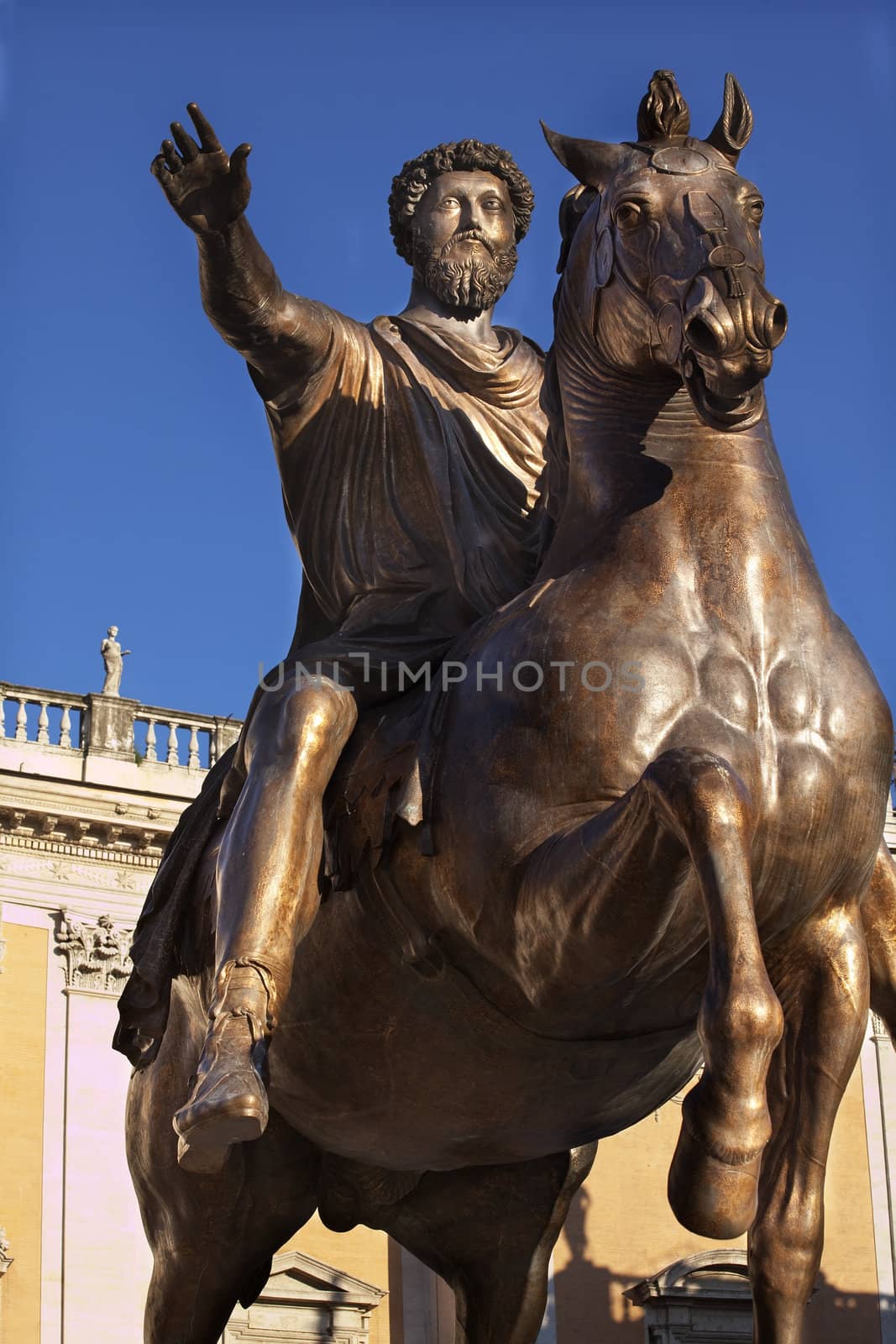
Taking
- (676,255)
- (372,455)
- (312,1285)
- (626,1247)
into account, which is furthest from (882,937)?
(626,1247)

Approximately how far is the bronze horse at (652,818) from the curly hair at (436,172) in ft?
2.68

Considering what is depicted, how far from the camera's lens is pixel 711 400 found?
432 cm

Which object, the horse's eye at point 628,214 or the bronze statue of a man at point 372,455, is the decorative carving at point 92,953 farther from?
the horse's eye at point 628,214

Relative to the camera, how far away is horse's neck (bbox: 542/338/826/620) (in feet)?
15.0

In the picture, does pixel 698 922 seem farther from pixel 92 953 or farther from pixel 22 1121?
pixel 92 953

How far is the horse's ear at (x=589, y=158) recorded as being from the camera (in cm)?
479

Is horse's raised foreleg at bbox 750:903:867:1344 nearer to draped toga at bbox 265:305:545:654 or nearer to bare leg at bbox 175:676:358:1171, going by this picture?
bare leg at bbox 175:676:358:1171

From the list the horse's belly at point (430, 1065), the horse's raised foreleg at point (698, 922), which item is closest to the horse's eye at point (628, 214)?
the horse's raised foreleg at point (698, 922)

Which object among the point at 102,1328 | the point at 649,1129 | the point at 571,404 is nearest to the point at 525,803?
the point at 571,404

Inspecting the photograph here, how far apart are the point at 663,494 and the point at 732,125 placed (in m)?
0.79

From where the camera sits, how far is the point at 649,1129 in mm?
24641

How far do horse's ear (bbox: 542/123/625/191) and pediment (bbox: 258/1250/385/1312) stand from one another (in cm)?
1811

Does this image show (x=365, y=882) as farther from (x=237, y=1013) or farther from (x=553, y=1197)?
(x=553, y=1197)

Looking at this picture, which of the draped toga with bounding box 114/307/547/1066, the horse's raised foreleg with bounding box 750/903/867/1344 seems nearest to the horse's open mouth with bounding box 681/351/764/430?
the horse's raised foreleg with bounding box 750/903/867/1344
